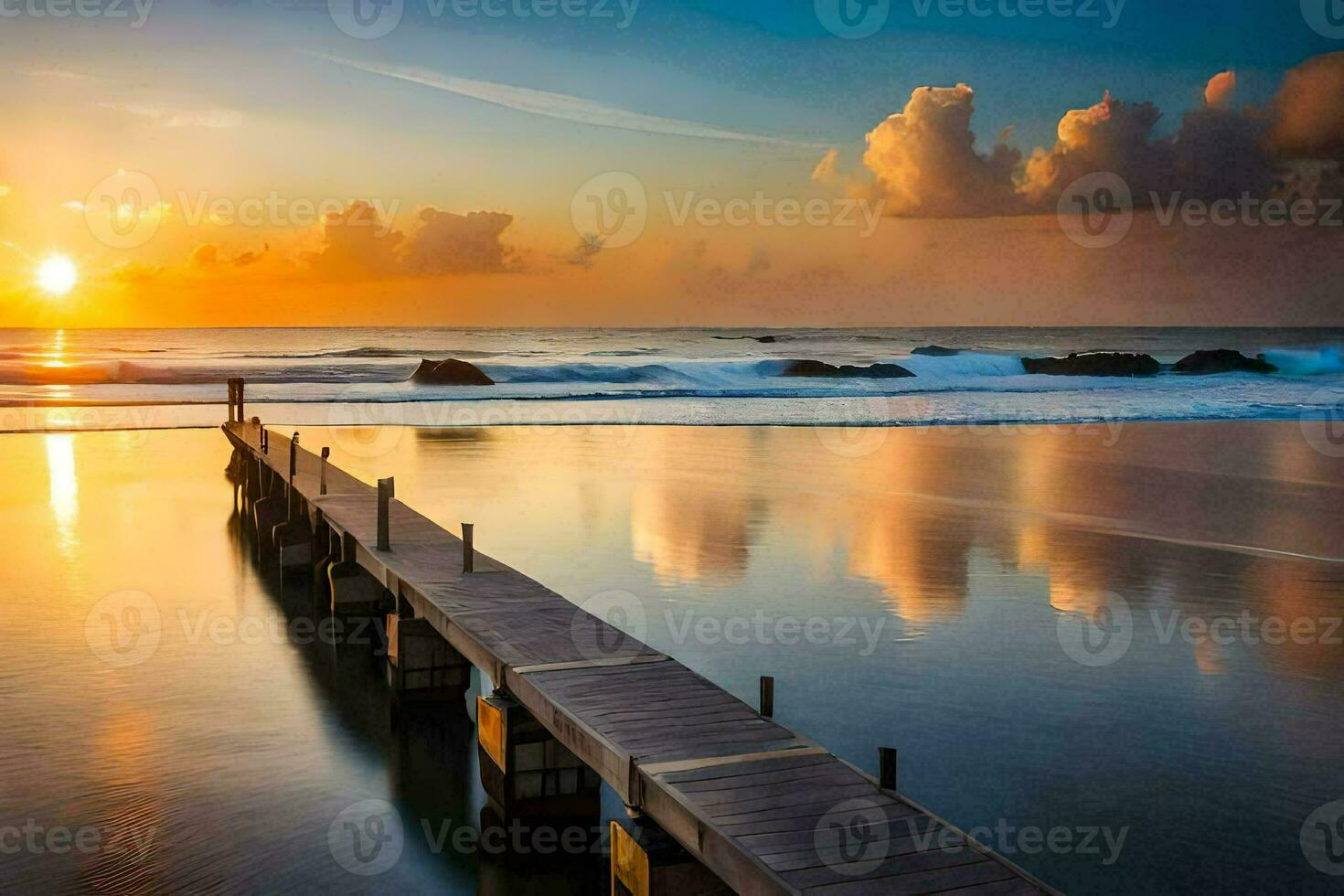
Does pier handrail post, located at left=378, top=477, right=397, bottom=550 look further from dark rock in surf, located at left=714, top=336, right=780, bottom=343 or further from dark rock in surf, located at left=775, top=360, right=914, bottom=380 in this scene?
dark rock in surf, located at left=714, top=336, right=780, bottom=343

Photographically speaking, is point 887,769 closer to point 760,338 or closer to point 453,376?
point 453,376

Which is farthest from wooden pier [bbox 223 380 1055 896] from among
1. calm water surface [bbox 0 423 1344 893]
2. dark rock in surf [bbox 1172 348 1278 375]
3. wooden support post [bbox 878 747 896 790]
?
dark rock in surf [bbox 1172 348 1278 375]

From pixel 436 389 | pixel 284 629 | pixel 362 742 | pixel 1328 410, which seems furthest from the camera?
pixel 436 389

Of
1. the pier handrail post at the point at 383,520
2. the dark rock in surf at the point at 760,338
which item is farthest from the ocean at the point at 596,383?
the pier handrail post at the point at 383,520

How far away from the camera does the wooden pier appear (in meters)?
4.61

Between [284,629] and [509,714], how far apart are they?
18.8ft

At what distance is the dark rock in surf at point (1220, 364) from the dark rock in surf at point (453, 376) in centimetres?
3335

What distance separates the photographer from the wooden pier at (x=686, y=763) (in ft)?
15.1

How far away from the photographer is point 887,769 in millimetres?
5266

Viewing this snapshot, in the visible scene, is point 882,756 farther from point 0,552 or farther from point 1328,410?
point 1328,410

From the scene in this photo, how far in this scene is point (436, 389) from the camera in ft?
155

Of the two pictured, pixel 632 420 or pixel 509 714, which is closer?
pixel 509 714

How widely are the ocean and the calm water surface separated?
15.7 metres

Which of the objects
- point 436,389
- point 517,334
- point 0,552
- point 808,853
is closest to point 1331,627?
point 808,853
